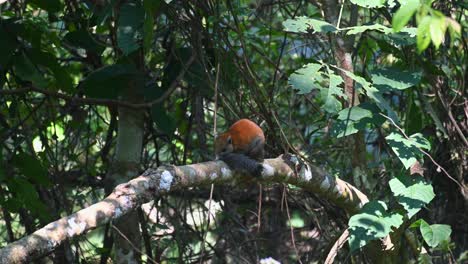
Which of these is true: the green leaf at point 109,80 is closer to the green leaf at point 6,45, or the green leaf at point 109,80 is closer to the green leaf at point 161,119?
the green leaf at point 161,119

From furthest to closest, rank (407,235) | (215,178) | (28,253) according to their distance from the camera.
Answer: (407,235), (215,178), (28,253)

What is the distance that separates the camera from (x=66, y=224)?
315 cm

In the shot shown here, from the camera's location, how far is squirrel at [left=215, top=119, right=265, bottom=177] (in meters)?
4.41

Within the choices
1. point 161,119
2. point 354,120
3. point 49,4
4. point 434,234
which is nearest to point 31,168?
point 161,119

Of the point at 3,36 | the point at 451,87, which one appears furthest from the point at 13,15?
the point at 451,87

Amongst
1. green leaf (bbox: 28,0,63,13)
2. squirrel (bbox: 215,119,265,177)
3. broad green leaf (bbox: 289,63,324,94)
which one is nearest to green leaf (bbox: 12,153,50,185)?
green leaf (bbox: 28,0,63,13)

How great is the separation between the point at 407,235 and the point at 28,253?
300 cm

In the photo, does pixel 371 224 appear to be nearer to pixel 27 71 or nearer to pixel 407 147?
pixel 407 147

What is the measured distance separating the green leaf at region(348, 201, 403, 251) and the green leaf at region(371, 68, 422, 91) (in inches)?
27.0

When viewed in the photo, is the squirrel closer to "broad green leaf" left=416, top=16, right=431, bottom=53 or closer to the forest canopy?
the forest canopy

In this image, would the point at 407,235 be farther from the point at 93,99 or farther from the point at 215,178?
the point at 93,99

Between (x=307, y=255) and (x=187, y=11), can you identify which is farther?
(x=307, y=255)

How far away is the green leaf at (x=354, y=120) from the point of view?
4.45 meters

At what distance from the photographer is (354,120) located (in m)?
4.46
